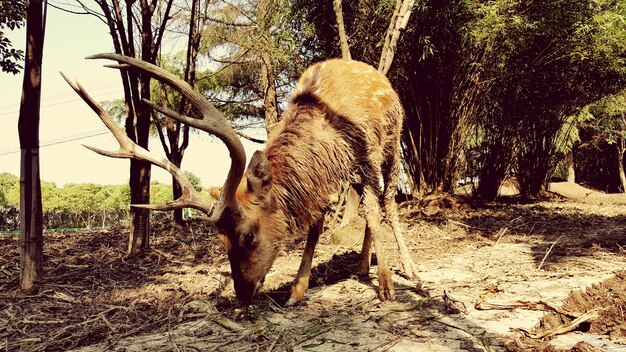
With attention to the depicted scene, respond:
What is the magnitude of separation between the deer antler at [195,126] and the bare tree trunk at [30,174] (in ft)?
5.91

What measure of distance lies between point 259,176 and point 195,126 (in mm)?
755

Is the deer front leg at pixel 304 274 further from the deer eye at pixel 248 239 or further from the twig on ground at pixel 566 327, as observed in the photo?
the twig on ground at pixel 566 327

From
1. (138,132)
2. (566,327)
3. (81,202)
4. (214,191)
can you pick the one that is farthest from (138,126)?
(81,202)

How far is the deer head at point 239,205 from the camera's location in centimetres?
346

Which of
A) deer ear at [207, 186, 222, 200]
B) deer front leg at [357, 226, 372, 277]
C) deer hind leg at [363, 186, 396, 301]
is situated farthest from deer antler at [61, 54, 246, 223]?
deer front leg at [357, 226, 372, 277]

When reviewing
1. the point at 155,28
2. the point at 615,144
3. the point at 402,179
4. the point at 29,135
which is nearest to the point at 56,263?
the point at 29,135

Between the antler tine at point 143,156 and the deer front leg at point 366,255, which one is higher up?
the antler tine at point 143,156

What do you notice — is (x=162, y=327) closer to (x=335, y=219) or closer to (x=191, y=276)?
(x=191, y=276)

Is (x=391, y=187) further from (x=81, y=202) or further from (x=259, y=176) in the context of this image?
(x=81, y=202)

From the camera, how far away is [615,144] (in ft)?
88.9

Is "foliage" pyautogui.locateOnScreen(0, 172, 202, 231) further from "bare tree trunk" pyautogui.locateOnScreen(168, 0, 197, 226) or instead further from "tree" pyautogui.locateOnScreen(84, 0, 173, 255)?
"tree" pyautogui.locateOnScreen(84, 0, 173, 255)

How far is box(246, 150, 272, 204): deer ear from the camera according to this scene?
3699mm

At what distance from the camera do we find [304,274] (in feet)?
13.9

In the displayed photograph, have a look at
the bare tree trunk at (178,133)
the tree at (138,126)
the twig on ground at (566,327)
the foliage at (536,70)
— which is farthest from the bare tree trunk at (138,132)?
the foliage at (536,70)
